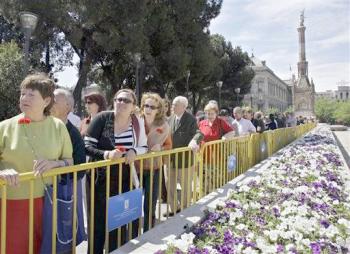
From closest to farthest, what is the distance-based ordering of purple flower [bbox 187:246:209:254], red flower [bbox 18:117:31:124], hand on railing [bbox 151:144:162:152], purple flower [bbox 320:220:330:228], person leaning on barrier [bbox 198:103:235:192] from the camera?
red flower [bbox 18:117:31:124] < purple flower [bbox 187:246:209:254] < purple flower [bbox 320:220:330:228] < hand on railing [bbox 151:144:162:152] < person leaning on barrier [bbox 198:103:235:192]

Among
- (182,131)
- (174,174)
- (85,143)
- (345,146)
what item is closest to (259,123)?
(182,131)

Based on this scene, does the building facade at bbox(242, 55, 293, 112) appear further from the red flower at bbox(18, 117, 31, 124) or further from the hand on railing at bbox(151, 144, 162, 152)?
the red flower at bbox(18, 117, 31, 124)

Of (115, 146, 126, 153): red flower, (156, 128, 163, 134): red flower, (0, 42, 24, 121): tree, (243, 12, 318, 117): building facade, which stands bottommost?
(115, 146, 126, 153): red flower

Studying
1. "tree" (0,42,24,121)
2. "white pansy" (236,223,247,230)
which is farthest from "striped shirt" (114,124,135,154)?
"tree" (0,42,24,121)

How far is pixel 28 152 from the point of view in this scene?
259 centimetres

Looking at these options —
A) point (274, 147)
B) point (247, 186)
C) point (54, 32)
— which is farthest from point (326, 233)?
point (54, 32)

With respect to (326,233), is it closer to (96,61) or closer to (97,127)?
(97,127)

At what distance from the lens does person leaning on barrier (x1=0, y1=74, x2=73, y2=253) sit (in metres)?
2.57

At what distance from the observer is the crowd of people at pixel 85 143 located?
2.58 metres

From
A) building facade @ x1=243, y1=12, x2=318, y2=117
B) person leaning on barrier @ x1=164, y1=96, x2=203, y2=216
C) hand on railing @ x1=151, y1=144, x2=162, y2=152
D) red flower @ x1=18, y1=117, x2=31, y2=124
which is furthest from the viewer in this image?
building facade @ x1=243, y1=12, x2=318, y2=117

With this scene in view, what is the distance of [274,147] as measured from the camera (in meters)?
13.2

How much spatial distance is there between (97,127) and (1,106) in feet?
44.1

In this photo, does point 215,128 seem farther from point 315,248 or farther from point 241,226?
point 315,248

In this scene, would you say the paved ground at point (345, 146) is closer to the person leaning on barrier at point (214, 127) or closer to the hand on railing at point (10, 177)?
the person leaning on barrier at point (214, 127)
